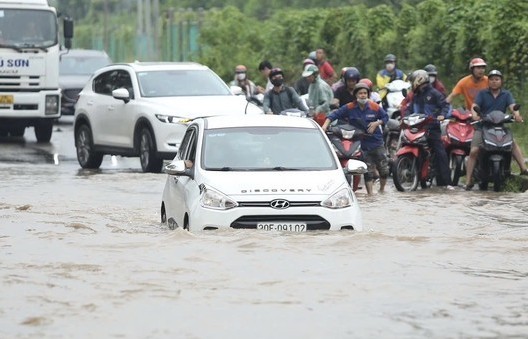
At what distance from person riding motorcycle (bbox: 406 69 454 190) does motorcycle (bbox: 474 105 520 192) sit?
595 mm

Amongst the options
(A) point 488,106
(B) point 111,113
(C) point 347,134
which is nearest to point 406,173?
(A) point 488,106

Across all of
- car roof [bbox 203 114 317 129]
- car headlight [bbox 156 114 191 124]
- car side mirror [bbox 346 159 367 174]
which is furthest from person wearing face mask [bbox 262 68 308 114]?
car side mirror [bbox 346 159 367 174]

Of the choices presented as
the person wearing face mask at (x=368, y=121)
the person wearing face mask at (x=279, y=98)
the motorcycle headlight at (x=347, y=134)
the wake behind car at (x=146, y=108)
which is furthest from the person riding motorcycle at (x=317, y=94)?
the motorcycle headlight at (x=347, y=134)

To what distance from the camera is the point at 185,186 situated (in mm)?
14742

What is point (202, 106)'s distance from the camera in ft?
79.7

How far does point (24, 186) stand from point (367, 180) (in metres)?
5.17

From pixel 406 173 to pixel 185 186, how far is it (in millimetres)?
7079

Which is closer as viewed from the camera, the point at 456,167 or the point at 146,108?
the point at 456,167

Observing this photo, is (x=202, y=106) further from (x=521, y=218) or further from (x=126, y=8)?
(x=126, y=8)

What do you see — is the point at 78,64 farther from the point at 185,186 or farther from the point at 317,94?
the point at 185,186

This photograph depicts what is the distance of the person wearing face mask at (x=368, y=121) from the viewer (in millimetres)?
20391

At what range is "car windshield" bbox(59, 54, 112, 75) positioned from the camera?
43719 mm

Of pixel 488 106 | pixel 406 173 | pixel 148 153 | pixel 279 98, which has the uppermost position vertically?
pixel 488 106

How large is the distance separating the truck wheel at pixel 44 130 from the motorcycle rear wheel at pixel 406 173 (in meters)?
13.6
